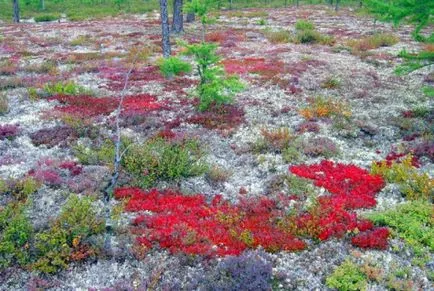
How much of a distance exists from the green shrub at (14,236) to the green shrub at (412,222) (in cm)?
927

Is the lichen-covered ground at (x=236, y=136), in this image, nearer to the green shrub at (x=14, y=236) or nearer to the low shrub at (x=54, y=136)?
the low shrub at (x=54, y=136)

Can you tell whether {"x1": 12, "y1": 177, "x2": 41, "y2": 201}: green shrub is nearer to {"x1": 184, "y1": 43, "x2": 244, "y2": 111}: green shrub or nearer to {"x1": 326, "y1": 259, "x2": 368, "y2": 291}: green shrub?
{"x1": 184, "y1": 43, "x2": 244, "y2": 111}: green shrub

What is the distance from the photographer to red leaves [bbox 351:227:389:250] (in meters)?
11.0

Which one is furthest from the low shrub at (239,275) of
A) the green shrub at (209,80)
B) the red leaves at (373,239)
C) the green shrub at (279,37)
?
the green shrub at (279,37)

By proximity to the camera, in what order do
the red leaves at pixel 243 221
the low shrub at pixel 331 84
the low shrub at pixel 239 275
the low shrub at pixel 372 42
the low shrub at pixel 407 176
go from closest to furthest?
the low shrub at pixel 239 275, the red leaves at pixel 243 221, the low shrub at pixel 407 176, the low shrub at pixel 331 84, the low shrub at pixel 372 42

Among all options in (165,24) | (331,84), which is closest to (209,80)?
(165,24)

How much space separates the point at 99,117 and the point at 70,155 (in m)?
4.14

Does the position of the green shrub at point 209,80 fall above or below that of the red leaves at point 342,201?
above

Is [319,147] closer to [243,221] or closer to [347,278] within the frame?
[243,221]

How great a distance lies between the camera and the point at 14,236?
11086 millimetres

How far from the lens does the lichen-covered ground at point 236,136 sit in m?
10.1

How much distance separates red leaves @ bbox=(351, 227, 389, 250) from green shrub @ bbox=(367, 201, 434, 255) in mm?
348

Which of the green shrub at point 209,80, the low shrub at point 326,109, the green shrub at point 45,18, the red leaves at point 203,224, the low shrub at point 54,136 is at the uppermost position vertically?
the green shrub at point 45,18

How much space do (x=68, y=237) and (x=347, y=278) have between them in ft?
22.9
